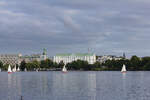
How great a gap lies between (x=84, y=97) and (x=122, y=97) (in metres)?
5.68

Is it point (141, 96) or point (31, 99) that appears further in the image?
point (141, 96)

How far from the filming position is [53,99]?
47125mm

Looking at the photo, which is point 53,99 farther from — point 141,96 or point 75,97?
point 141,96

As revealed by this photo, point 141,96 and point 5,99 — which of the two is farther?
point 141,96

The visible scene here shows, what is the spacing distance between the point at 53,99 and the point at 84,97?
4.91m

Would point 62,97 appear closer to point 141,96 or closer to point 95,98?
point 95,98

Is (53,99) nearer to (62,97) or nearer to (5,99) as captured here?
(62,97)

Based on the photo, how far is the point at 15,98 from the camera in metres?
48.2

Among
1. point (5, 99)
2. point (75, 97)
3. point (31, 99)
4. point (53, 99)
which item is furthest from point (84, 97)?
point (5, 99)

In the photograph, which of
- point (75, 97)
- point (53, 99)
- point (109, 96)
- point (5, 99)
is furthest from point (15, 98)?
point (109, 96)

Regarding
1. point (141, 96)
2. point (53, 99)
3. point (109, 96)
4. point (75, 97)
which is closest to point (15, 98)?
point (53, 99)

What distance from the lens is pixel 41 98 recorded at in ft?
158

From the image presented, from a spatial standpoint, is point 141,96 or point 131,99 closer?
point 131,99

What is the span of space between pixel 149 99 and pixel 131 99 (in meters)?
2.55
